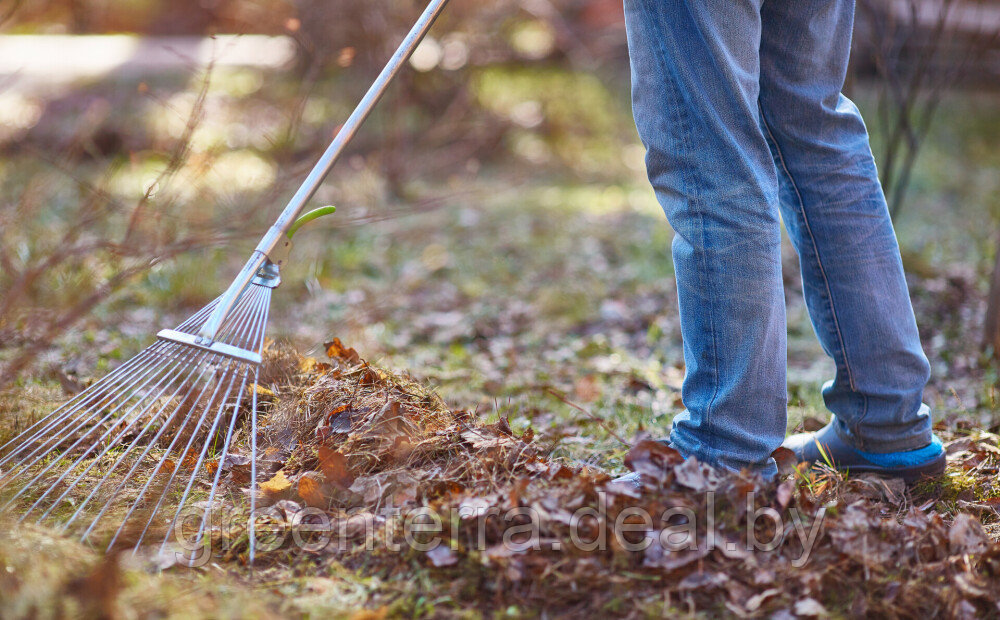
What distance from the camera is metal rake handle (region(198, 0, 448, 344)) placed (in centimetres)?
161

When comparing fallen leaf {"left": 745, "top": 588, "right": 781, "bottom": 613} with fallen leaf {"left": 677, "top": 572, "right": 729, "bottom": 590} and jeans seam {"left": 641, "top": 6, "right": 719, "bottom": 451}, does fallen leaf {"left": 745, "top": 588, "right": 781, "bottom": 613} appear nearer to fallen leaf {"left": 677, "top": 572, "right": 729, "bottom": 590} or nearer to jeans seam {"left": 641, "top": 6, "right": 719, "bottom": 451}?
fallen leaf {"left": 677, "top": 572, "right": 729, "bottom": 590}

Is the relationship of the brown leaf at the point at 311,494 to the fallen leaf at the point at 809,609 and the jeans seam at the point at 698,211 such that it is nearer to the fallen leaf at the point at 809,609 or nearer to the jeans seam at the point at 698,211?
the jeans seam at the point at 698,211

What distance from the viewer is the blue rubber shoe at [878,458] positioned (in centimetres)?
174

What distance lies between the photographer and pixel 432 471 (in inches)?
60.7

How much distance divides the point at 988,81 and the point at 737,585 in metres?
7.05

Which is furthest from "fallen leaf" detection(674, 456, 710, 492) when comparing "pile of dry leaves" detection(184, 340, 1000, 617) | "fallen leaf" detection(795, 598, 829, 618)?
"fallen leaf" detection(795, 598, 829, 618)

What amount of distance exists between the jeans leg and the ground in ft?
0.81

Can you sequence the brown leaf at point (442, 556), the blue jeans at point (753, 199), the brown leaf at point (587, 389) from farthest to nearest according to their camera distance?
the brown leaf at point (587, 389), the blue jeans at point (753, 199), the brown leaf at point (442, 556)

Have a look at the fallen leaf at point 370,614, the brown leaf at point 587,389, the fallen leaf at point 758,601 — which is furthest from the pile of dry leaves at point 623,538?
the brown leaf at point 587,389

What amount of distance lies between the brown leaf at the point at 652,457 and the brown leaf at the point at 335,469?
21.4 inches

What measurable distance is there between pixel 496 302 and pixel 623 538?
2.09m

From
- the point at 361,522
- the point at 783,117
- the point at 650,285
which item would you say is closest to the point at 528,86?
the point at 650,285

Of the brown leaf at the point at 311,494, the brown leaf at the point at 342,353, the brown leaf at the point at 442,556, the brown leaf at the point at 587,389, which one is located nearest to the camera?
the brown leaf at the point at 442,556

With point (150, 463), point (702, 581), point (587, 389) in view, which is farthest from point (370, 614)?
point (587, 389)
